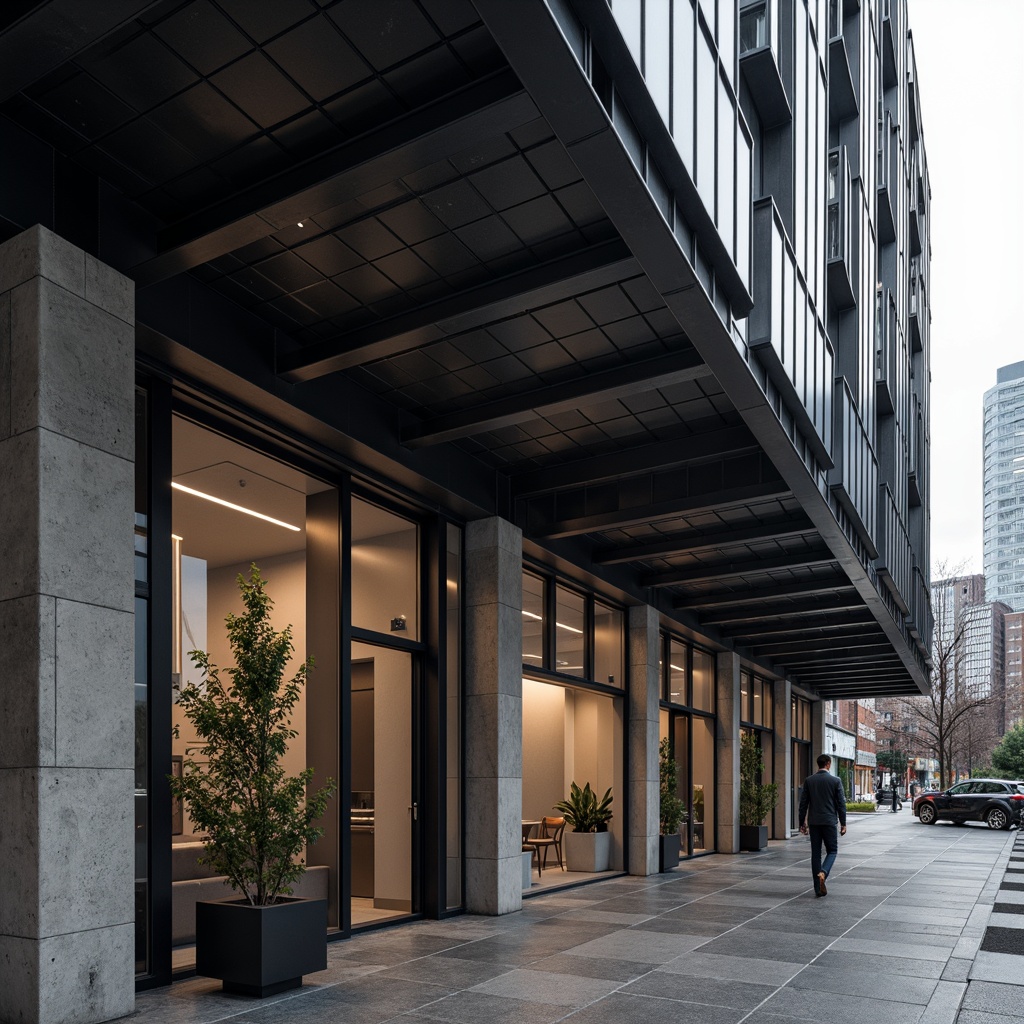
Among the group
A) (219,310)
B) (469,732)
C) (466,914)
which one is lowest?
(466,914)

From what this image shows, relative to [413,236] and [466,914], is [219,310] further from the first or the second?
[466,914]

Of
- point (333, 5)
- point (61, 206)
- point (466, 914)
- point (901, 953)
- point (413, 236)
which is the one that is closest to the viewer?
point (333, 5)

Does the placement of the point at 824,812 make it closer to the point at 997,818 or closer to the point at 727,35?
the point at 727,35

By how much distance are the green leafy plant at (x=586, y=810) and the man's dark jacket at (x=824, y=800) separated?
3950mm

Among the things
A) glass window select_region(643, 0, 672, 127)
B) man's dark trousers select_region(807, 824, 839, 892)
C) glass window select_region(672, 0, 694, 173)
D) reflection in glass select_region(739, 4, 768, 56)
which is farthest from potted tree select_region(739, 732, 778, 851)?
glass window select_region(643, 0, 672, 127)

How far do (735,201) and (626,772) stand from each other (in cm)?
1199

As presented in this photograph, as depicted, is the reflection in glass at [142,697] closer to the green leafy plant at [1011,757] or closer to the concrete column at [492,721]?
the concrete column at [492,721]

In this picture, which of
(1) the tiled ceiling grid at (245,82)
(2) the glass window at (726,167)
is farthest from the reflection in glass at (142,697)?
(2) the glass window at (726,167)

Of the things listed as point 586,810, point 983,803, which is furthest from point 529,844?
point 983,803

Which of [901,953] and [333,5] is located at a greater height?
[333,5]

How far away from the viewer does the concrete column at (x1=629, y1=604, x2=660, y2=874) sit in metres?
18.6

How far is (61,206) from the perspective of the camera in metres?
7.35

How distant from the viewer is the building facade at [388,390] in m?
6.50

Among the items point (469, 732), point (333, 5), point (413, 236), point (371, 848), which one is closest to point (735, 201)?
point (413, 236)
